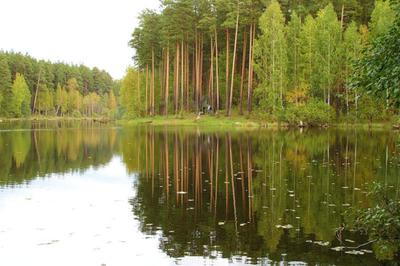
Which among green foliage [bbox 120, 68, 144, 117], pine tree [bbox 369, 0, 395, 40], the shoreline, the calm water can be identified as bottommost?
the calm water

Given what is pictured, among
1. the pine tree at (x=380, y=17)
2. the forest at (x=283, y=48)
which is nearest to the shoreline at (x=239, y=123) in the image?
the forest at (x=283, y=48)

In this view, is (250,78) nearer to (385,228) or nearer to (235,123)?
(235,123)

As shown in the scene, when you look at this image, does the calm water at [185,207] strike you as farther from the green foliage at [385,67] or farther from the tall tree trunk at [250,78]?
the tall tree trunk at [250,78]

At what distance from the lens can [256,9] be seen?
63.2 meters

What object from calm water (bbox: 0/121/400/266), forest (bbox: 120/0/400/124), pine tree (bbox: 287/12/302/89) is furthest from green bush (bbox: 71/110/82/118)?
calm water (bbox: 0/121/400/266)

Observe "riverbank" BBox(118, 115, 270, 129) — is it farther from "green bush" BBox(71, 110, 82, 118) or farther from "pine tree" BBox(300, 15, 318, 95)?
"green bush" BBox(71, 110, 82, 118)

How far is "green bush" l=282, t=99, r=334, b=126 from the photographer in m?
57.4

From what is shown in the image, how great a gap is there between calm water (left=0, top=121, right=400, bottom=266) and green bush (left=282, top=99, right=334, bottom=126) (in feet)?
98.8

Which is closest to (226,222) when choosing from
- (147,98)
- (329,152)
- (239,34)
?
(329,152)

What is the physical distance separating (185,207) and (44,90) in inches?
5644

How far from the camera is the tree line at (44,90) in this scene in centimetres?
12506

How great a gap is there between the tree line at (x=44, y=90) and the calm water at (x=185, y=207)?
350 ft

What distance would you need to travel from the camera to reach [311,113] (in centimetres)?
5753

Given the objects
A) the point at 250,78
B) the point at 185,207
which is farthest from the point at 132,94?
the point at 185,207
